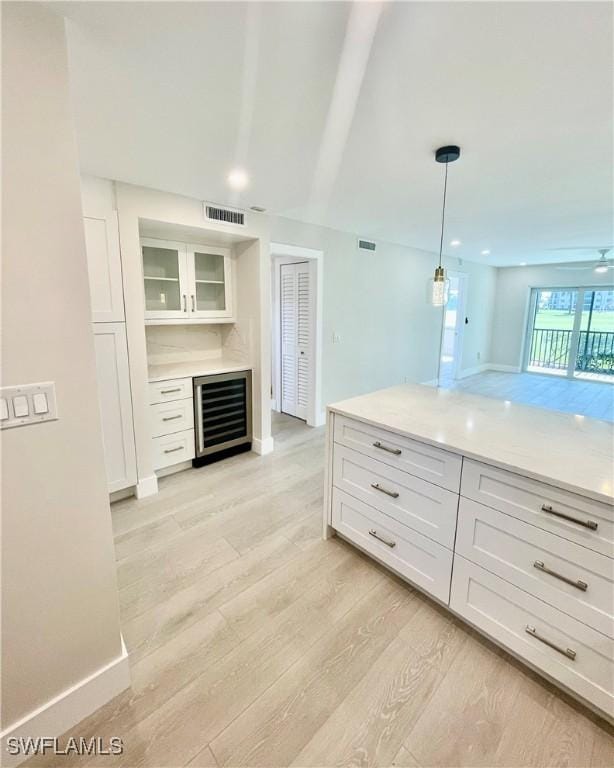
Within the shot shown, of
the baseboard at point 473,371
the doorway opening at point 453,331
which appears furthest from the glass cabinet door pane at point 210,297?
the baseboard at point 473,371

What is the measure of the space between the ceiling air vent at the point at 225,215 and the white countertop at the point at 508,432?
1.97 meters

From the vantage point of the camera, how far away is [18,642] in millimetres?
1148

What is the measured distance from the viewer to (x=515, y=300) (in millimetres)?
7754

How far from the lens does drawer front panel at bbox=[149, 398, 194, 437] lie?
2.93 meters

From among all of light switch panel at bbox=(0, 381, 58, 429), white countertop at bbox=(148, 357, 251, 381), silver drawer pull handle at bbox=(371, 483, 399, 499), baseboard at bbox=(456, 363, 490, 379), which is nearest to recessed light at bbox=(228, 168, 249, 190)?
white countertop at bbox=(148, 357, 251, 381)

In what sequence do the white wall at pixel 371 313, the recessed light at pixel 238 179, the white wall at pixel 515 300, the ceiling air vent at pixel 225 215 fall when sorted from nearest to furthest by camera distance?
the recessed light at pixel 238 179 → the ceiling air vent at pixel 225 215 → the white wall at pixel 371 313 → the white wall at pixel 515 300

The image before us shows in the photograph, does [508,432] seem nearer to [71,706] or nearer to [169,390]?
[71,706]

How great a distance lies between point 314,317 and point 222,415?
1610 millimetres

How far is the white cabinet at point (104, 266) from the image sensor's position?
2.33 meters

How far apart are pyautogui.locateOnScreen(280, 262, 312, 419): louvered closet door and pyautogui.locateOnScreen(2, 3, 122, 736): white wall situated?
3.18 metres

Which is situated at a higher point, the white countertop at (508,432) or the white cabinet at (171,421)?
the white countertop at (508,432)

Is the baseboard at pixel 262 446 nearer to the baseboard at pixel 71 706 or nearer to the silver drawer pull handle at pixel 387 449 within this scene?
the silver drawer pull handle at pixel 387 449

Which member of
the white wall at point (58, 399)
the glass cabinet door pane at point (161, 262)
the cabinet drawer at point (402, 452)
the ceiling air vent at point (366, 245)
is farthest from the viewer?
the ceiling air vent at point (366, 245)

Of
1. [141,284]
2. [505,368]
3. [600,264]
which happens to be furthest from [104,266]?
[505,368]
